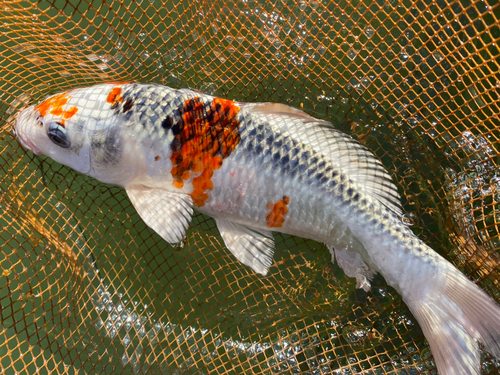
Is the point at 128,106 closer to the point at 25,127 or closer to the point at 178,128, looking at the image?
the point at 178,128

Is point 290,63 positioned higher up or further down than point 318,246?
higher up

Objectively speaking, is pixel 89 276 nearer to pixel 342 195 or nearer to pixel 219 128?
pixel 219 128

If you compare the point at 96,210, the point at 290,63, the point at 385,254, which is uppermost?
the point at 290,63

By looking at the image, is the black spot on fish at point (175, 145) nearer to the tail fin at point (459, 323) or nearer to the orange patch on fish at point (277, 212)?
the orange patch on fish at point (277, 212)

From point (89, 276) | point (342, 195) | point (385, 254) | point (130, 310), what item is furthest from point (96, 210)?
point (385, 254)

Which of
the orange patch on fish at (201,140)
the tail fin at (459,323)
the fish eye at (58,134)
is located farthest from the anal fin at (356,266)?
the fish eye at (58,134)

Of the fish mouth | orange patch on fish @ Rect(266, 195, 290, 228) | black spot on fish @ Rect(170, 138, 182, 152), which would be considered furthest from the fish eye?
orange patch on fish @ Rect(266, 195, 290, 228)

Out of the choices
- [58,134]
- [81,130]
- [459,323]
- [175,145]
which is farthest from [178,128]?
[459,323]
